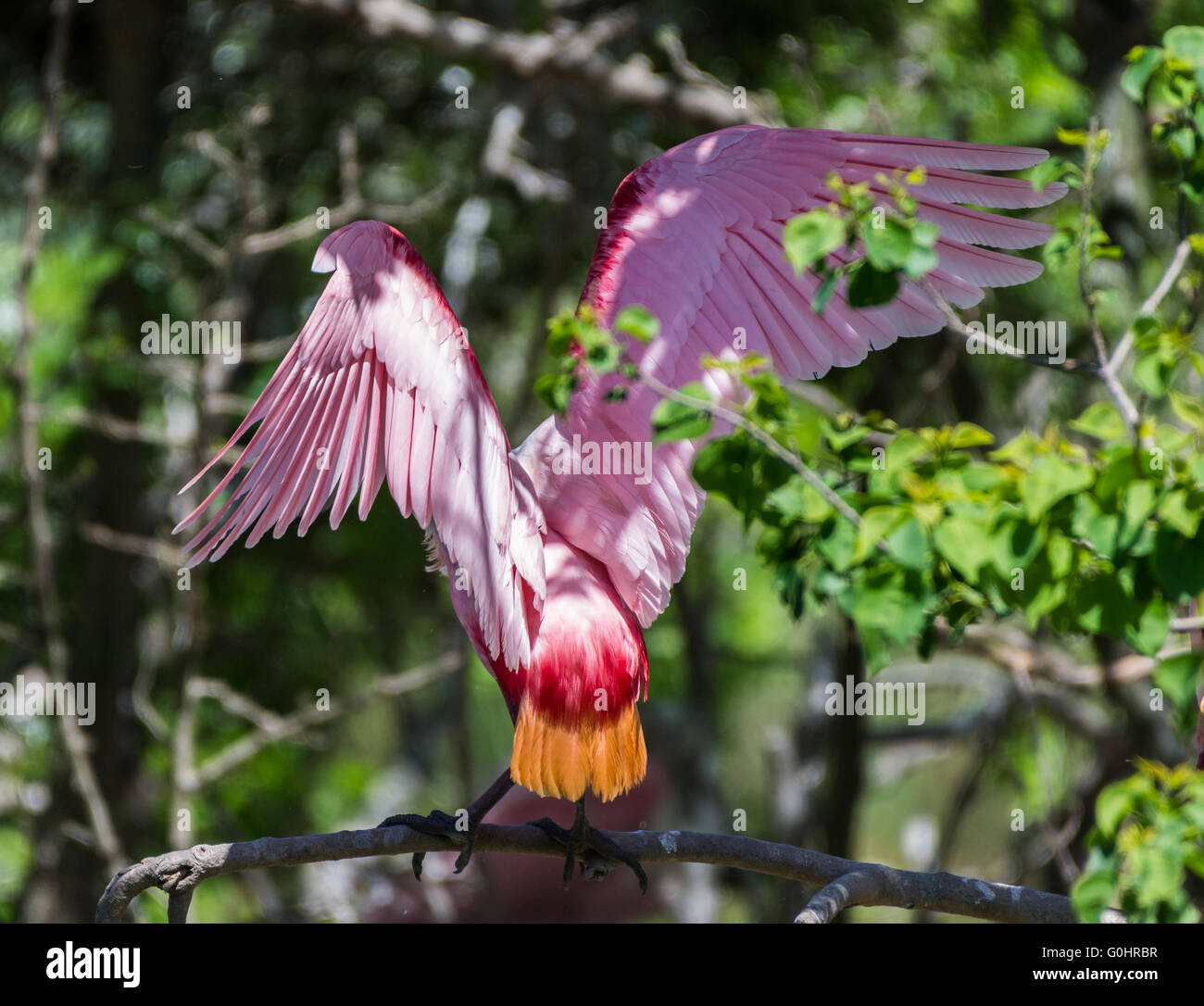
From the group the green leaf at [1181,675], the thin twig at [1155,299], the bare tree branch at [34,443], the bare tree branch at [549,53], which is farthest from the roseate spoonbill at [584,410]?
the bare tree branch at [34,443]

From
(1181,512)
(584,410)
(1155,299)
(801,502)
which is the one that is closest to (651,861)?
(584,410)

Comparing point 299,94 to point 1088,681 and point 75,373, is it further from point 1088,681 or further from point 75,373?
point 1088,681

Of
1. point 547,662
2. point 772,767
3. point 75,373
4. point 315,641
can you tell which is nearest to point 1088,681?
point 772,767

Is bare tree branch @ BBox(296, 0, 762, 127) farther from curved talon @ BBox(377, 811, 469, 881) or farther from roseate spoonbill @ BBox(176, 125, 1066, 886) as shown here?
curved talon @ BBox(377, 811, 469, 881)

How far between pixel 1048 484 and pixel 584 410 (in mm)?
1284

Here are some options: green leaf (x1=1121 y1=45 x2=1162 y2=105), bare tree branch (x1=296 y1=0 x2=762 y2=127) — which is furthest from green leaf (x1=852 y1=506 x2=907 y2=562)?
bare tree branch (x1=296 y1=0 x2=762 y2=127)

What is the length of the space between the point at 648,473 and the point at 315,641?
483 cm

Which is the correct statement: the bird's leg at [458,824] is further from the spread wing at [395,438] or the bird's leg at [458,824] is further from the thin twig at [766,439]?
the thin twig at [766,439]

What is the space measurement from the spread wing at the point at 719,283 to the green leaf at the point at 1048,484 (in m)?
1.04

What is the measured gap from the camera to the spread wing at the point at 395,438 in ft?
9.43

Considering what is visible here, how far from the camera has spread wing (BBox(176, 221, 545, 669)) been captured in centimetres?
288

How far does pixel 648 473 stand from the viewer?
126 inches

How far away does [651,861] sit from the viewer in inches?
119
